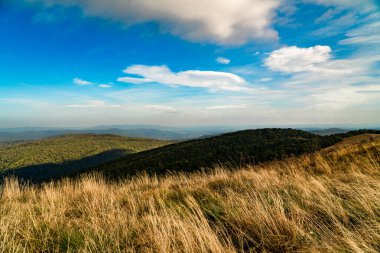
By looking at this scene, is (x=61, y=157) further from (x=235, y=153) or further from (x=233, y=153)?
(x=235, y=153)

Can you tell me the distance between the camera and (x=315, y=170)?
861cm

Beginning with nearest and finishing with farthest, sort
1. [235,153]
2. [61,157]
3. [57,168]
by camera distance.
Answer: [235,153]
[57,168]
[61,157]

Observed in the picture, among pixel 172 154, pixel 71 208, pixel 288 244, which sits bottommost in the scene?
pixel 172 154

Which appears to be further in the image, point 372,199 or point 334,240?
point 372,199

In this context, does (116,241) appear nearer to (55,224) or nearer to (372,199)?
(55,224)

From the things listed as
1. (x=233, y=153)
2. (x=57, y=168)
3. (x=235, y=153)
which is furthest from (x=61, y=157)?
(x=235, y=153)

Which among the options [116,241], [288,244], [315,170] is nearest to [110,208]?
[116,241]

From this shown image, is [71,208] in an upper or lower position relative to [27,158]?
upper

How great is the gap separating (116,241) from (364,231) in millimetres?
2564

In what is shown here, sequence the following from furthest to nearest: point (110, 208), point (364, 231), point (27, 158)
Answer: point (27, 158)
point (110, 208)
point (364, 231)

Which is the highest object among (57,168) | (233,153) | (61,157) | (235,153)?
(235,153)

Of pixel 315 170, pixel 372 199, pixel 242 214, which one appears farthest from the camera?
pixel 315 170

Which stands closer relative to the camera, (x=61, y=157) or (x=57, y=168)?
(x=57, y=168)

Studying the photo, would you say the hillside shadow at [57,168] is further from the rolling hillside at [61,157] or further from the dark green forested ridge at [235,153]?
the dark green forested ridge at [235,153]
